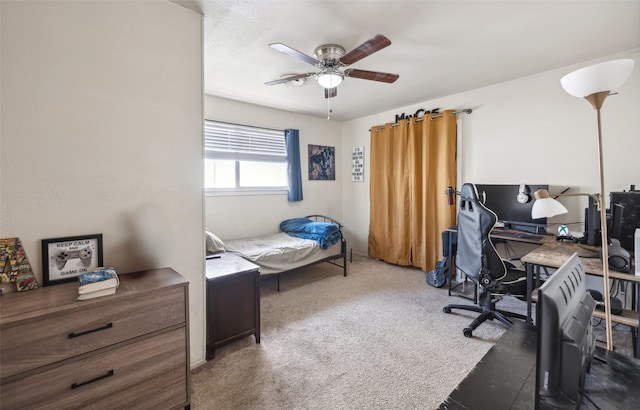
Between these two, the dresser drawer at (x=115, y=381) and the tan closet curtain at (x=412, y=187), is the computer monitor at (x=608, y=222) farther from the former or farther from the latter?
the dresser drawer at (x=115, y=381)

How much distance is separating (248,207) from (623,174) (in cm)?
407

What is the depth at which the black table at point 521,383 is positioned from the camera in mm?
664

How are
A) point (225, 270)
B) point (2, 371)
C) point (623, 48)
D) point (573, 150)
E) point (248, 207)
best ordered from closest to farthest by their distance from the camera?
1. point (2, 371)
2. point (225, 270)
3. point (623, 48)
4. point (573, 150)
5. point (248, 207)

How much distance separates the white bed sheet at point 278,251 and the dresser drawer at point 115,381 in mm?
1597

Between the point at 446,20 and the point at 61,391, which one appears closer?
the point at 61,391

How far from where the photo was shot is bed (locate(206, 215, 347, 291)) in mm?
3143

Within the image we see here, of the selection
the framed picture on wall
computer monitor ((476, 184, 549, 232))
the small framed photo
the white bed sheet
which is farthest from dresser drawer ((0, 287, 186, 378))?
the framed picture on wall

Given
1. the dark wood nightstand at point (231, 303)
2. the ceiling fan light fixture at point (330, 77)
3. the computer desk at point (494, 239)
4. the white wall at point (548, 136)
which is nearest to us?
the dark wood nightstand at point (231, 303)

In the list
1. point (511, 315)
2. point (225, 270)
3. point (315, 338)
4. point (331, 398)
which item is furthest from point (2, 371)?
point (511, 315)

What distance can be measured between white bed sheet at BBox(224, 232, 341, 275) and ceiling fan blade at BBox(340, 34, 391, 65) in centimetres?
211

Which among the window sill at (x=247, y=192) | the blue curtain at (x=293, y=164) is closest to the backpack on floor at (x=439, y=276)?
the blue curtain at (x=293, y=164)

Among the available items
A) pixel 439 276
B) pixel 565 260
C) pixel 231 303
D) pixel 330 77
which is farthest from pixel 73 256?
pixel 439 276

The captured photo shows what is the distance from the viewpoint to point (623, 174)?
2.54 meters

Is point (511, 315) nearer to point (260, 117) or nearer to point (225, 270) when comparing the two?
point (225, 270)
